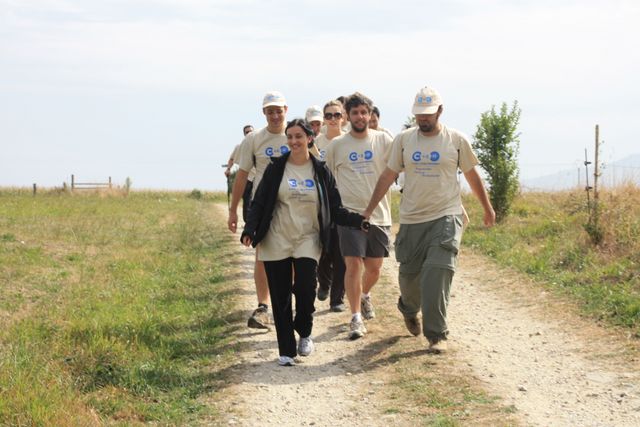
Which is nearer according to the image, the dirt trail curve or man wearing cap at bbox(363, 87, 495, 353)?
the dirt trail curve

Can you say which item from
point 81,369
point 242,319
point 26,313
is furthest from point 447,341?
point 26,313

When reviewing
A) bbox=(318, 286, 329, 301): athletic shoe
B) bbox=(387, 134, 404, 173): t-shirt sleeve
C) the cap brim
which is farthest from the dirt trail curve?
the cap brim

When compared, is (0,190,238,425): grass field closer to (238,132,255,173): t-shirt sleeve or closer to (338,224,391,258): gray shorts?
(338,224,391,258): gray shorts

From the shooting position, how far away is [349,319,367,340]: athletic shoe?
8445 millimetres

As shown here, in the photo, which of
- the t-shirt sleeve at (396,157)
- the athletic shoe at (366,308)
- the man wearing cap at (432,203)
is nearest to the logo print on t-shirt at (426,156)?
the man wearing cap at (432,203)

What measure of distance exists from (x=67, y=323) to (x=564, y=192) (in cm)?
1596

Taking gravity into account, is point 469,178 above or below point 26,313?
above

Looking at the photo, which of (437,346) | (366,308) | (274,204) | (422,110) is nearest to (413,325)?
(437,346)

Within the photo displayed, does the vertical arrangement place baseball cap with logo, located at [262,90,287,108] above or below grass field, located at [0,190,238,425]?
above

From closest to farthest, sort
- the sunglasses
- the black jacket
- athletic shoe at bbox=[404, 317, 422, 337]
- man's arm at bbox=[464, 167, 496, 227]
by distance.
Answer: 1. the black jacket
2. man's arm at bbox=[464, 167, 496, 227]
3. athletic shoe at bbox=[404, 317, 422, 337]
4. the sunglasses

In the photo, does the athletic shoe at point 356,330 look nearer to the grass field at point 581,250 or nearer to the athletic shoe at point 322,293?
the athletic shoe at point 322,293

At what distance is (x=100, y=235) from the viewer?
19312 mm

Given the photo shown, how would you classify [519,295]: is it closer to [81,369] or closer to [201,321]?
[201,321]

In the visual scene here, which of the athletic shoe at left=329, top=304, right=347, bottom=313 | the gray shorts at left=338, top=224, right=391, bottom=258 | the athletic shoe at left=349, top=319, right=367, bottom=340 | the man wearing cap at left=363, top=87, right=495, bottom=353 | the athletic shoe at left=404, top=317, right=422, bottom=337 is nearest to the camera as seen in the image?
the man wearing cap at left=363, top=87, right=495, bottom=353
